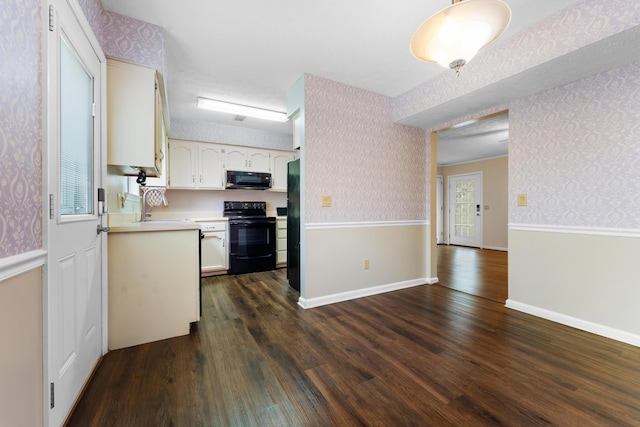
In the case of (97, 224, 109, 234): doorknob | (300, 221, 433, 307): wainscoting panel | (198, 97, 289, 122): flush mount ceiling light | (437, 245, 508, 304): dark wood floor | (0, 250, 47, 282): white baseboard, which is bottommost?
(437, 245, 508, 304): dark wood floor

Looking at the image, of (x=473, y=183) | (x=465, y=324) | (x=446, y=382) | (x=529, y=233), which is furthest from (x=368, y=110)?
(x=473, y=183)

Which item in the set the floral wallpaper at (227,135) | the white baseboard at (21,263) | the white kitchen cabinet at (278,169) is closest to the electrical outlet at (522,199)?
the white kitchen cabinet at (278,169)

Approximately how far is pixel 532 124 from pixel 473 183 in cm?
483

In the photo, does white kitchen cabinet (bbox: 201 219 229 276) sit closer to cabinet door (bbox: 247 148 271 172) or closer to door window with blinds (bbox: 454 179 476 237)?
cabinet door (bbox: 247 148 271 172)

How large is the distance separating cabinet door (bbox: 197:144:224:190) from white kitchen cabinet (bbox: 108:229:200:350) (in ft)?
7.24

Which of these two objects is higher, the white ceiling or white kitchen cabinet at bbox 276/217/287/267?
the white ceiling

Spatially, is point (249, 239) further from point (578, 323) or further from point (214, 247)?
point (578, 323)

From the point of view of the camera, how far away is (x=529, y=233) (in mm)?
2553

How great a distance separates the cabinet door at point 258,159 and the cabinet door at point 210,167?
1.52ft

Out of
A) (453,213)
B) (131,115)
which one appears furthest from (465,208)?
(131,115)

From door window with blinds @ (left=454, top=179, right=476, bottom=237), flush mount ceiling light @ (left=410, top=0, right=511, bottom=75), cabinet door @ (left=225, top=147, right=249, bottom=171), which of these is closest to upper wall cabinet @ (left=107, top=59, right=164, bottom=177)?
flush mount ceiling light @ (left=410, top=0, right=511, bottom=75)

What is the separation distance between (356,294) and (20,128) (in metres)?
2.86

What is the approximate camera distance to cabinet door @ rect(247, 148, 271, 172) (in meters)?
4.41

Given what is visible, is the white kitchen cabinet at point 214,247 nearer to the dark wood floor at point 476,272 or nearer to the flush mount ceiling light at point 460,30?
the dark wood floor at point 476,272
